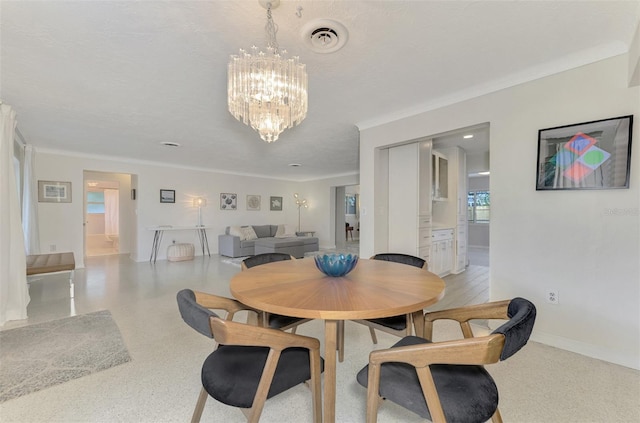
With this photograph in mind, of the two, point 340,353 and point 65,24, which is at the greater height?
point 65,24

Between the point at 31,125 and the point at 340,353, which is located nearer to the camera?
the point at 340,353

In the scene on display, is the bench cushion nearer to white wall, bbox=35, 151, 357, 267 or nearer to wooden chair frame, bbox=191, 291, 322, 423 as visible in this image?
white wall, bbox=35, 151, 357, 267

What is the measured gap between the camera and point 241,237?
268 inches

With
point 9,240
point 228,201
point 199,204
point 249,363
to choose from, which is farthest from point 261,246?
point 249,363

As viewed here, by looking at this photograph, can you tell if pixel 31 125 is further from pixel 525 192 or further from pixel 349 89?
pixel 525 192

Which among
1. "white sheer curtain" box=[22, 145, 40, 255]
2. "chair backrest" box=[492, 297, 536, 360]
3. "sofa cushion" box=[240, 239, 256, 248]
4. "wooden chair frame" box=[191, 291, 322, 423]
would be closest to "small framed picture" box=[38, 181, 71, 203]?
"white sheer curtain" box=[22, 145, 40, 255]

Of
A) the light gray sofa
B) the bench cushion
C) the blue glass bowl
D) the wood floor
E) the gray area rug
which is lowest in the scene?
the wood floor

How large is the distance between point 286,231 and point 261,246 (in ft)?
6.75

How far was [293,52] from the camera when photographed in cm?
202

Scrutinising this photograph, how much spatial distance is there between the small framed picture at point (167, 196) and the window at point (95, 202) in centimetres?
459

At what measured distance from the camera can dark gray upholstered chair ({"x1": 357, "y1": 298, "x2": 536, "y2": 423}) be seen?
0.88 meters

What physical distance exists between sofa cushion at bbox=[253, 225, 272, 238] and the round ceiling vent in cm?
613

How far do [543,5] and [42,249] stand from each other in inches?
308

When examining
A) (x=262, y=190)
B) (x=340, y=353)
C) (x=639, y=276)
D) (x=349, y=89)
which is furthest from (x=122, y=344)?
(x=262, y=190)
